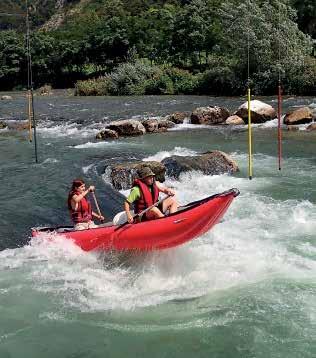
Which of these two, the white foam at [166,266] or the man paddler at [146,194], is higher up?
the man paddler at [146,194]

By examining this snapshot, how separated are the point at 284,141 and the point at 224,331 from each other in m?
14.2

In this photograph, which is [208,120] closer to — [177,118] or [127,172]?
[177,118]

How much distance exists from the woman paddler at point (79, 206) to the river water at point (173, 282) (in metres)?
0.51

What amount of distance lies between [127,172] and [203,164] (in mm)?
2332

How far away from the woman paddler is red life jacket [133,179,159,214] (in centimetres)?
112

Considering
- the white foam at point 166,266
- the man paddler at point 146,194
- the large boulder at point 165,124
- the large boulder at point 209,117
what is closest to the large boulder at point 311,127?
the large boulder at point 209,117

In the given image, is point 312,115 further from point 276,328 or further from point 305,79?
point 276,328

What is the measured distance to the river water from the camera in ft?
21.1

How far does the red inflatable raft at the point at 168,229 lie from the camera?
787cm

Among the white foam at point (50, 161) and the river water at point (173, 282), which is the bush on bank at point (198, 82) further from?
the white foam at point (50, 161)

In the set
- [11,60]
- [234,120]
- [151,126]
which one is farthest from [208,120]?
[11,60]

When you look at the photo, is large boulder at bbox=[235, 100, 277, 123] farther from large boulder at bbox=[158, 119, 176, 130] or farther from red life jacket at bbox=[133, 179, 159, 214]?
red life jacket at bbox=[133, 179, 159, 214]

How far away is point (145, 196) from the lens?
8.36 metres

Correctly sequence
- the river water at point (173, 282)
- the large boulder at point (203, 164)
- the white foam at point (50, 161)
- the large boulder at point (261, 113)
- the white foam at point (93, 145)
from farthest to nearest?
the large boulder at point (261, 113)
the white foam at point (93, 145)
the white foam at point (50, 161)
the large boulder at point (203, 164)
the river water at point (173, 282)
